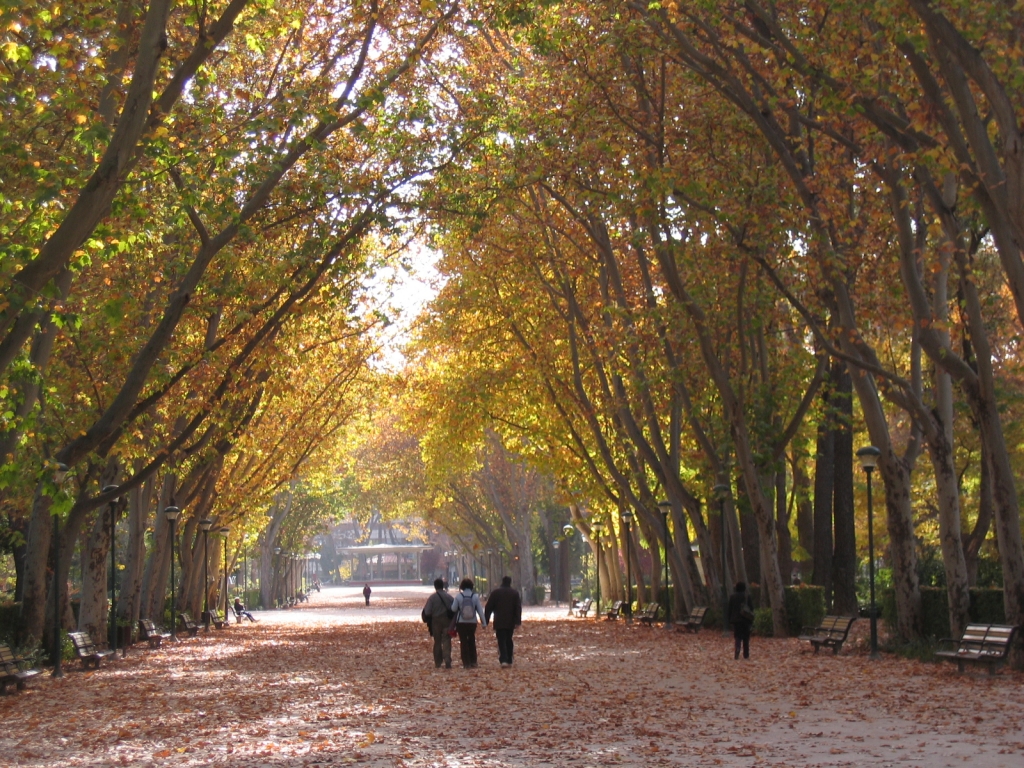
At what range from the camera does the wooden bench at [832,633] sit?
19.5 metres

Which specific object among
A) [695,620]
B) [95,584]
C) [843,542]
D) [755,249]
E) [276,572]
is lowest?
[695,620]

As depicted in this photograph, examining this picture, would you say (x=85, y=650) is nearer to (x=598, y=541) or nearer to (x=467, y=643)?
(x=467, y=643)

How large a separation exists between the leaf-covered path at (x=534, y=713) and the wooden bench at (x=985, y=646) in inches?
10.1

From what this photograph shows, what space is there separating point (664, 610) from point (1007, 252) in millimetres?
24616

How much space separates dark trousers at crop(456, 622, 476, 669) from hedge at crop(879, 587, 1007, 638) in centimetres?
683

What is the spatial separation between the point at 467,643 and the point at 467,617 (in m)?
0.53

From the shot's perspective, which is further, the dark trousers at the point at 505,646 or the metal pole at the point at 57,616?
the metal pole at the point at 57,616

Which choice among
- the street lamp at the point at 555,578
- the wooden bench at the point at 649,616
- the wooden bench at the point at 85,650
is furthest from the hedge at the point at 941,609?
the street lamp at the point at 555,578

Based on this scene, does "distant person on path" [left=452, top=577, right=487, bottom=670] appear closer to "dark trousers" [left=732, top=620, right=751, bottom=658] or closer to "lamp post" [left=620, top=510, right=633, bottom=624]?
"dark trousers" [left=732, top=620, right=751, bottom=658]

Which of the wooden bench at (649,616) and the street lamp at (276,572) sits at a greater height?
the street lamp at (276,572)

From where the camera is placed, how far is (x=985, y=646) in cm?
1519

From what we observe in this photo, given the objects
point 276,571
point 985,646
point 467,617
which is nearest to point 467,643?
point 467,617

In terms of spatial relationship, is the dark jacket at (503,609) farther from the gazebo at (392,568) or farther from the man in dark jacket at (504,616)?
the gazebo at (392,568)

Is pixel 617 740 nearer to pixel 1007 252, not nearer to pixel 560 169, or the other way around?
pixel 1007 252
